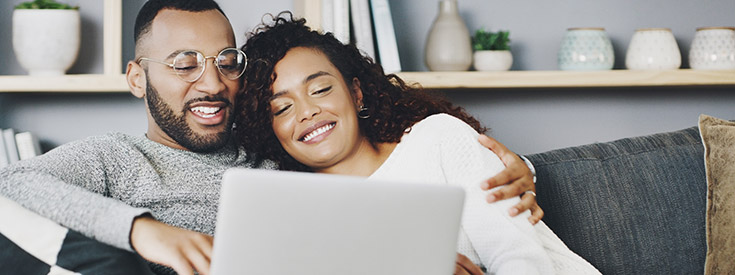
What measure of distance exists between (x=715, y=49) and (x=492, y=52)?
675 millimetres

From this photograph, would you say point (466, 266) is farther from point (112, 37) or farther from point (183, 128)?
point (112, 37)

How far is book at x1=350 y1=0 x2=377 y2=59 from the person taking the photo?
2051mm

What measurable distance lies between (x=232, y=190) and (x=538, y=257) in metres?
0.65

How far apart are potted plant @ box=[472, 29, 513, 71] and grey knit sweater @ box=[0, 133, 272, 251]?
2.66 ft

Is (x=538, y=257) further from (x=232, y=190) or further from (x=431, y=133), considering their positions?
(x=232, y=190)

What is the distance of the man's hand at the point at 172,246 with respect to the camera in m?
1.06

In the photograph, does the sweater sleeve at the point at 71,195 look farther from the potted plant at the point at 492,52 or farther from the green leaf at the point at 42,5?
the potted plant at the point at 492,52

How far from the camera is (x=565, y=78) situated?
212cm

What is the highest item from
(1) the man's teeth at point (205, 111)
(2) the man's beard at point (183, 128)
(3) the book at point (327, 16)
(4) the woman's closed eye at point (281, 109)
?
(3) the book at point (327, 16)

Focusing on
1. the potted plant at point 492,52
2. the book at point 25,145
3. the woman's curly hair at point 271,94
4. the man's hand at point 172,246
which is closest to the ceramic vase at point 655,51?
the potted plant at point 492,52

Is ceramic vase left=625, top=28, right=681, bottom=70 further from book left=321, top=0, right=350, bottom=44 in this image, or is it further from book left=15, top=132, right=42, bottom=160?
book left=15, top=132, right=42, bottom=160

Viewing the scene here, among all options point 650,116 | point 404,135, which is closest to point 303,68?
point 404,135

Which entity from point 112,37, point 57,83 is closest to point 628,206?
point 112,37

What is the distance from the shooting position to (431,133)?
1465 mm
